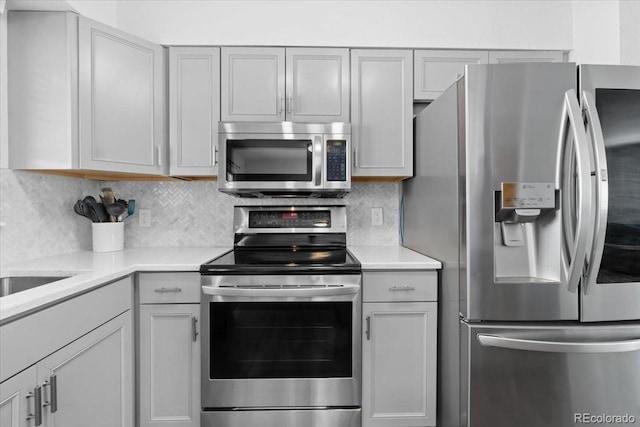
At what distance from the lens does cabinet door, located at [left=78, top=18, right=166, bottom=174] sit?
1768mm

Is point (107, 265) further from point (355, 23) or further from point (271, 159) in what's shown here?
point (355, 23)

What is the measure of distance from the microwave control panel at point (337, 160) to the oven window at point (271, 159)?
0.10m

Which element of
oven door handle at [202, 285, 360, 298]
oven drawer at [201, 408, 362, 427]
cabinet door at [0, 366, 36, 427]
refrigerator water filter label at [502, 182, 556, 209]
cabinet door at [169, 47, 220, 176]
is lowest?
oven drawer at [201, 408, 362, 427]

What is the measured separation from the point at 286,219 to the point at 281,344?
0.79 meters

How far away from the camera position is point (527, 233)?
142cm

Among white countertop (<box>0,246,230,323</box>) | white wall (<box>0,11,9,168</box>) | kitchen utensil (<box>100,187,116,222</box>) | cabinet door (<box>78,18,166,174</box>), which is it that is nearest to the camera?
white countertop (<box>0,246,230,323</box>)

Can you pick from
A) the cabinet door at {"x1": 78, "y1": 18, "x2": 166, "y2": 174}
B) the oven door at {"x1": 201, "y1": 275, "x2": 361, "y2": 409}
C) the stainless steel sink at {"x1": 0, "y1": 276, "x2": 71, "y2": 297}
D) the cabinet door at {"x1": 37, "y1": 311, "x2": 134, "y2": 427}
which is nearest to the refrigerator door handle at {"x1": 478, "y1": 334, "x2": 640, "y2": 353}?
the oven door at {"x1": 201, "y1": 275, "x2": 361, "y2": 409}

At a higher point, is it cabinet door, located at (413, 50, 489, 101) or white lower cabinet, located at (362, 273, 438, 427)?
cabinet door, located at (413, 50, 489, 101)

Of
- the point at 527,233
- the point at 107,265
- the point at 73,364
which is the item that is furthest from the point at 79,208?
the point at 527,233

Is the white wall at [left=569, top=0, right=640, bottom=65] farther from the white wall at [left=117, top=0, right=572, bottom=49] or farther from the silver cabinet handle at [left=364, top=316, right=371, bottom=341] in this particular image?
the silver cabinet handle at [left=364, top=316, right=371, bottom=341]

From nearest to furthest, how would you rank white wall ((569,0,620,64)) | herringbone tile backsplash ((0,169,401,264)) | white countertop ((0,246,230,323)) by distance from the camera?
1. white countertop ((0,246,230,323))
2. white wall ((569,0,620,64))
3. herringbone tile backsplash ((0,169,401,264))

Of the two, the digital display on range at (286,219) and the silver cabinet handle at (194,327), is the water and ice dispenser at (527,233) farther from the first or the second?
the silver cabinet handle at (194,327)

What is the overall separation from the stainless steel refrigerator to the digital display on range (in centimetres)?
101

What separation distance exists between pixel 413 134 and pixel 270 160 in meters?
0.87
